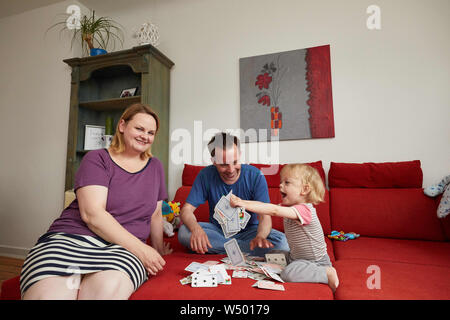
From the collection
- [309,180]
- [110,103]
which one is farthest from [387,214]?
[110,103]

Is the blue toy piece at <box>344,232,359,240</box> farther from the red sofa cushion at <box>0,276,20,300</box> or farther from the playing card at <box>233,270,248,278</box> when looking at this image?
the red sofa cushion at <box>0,276,20,300</box>

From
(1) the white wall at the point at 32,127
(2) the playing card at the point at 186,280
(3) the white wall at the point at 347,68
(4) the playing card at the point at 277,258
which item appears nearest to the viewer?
(2) the playing card at the point at 186,280

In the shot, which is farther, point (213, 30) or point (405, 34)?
point (213, 30)

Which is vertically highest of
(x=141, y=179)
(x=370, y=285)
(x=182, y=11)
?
(x=182, y=11)

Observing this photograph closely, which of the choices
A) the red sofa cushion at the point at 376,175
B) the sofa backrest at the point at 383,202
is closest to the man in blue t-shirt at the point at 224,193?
the sofa backrest at the point at 383,202

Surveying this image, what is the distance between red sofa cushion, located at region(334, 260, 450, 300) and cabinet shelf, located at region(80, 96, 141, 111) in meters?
2.21

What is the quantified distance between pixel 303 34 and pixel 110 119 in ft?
6.81

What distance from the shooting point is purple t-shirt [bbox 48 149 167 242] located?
1.01 metres

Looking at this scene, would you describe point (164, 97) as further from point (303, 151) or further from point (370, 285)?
point (370, 285)

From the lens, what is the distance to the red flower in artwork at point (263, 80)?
91.4 inches

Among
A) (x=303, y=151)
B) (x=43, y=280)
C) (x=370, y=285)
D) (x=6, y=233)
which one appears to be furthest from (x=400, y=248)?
(x=6, y=233)

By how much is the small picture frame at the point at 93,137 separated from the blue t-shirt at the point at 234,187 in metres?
1.64

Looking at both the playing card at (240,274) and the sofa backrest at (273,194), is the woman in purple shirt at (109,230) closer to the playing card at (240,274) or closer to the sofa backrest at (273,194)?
the playing card at (240,274)

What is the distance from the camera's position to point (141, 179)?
1.15 m
